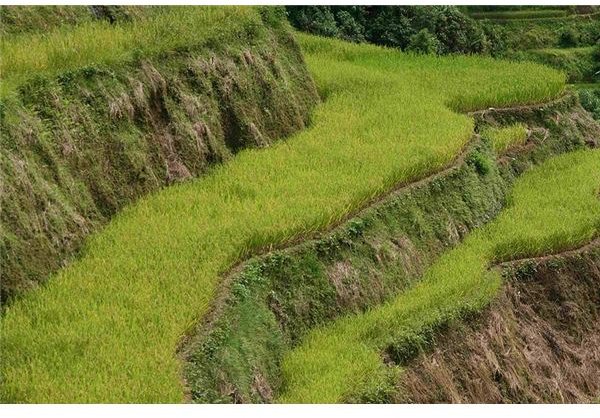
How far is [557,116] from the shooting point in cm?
1595

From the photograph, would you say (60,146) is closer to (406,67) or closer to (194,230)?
(194,230)

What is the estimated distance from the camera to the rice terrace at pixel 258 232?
7.61 metres

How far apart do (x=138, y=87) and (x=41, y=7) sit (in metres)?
1.35

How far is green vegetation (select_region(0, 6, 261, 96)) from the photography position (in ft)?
30.3

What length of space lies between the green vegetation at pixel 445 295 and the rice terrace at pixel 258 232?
3 cm

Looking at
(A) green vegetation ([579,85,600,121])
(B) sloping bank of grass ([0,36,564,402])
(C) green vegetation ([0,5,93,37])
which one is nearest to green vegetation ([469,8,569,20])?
(A) green vegetation ([579,85,600,121])

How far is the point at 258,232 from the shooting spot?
9055 millimetres

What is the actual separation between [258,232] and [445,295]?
1823mm

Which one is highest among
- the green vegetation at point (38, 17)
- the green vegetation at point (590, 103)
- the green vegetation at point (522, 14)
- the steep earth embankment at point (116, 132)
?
Answer: the green vegetation at point (38, 17)

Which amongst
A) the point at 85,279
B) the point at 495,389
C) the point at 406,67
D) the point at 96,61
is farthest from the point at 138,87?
the point at 406,67

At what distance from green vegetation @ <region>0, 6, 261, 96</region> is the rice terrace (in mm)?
31

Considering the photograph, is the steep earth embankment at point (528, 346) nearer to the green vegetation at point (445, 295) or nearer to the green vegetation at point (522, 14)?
the green vegetation at point (445, 295)

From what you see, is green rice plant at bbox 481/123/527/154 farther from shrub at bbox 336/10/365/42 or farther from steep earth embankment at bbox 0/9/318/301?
shrub at bbox 336/10/365/42

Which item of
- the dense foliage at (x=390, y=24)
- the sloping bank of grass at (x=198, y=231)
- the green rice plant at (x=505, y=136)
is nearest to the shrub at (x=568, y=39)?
the dense foliage at (x=390, y=24)
